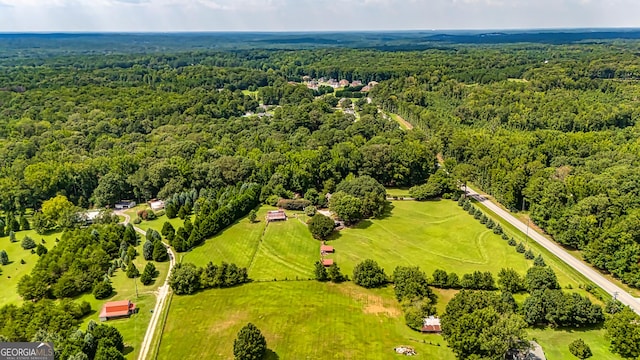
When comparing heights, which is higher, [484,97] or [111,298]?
[484,97]

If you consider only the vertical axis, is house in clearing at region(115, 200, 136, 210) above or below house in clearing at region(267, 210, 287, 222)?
below

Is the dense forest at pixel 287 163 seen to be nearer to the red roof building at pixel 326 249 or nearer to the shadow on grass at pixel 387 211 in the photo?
the shadow on grass at pixel 387 211

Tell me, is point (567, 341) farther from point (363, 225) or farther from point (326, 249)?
point (363, 225)

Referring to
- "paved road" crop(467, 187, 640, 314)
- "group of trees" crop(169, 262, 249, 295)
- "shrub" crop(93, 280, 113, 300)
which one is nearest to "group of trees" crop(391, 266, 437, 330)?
"group of trees" crop(169, 262, 249, 295)

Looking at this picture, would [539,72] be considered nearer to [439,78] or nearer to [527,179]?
[439,78]

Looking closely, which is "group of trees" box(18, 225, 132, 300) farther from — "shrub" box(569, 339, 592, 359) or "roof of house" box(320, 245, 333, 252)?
"shrub" box(569, 339, 592, 359)

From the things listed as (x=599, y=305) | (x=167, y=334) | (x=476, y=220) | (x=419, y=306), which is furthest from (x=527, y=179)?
(x=167, y=334)
